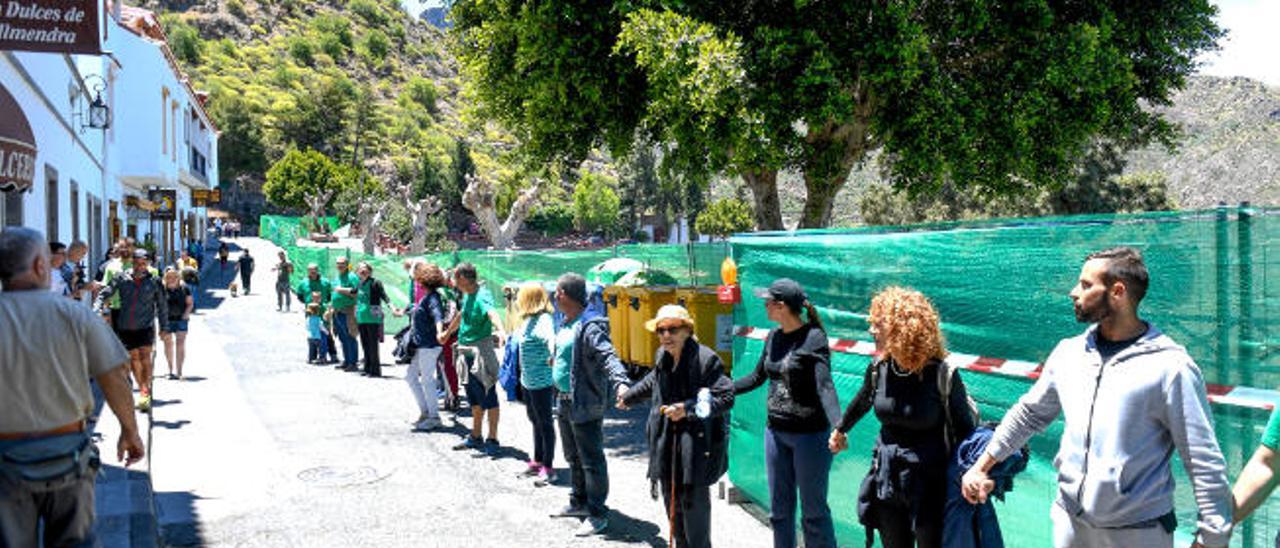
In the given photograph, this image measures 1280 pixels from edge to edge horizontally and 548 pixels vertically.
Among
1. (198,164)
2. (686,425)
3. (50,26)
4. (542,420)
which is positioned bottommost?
(542,420)

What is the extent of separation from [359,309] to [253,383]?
5.60ft

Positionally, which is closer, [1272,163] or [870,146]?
[870,146]

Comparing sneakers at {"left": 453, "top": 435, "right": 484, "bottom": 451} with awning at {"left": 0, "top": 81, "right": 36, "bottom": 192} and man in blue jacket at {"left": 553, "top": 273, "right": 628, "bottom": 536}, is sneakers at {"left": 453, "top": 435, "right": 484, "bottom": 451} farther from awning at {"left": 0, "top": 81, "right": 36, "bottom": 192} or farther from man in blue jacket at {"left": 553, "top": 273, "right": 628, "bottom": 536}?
awning at {"left": 0, "top": 81, "right": 36, "bottom": 192}

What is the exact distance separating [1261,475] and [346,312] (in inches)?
516

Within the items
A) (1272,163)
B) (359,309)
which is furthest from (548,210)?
(359,309)

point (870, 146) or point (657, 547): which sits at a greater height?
point (870, 146)

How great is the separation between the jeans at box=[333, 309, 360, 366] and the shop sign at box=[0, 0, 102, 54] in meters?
6.00

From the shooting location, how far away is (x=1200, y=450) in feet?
9.53

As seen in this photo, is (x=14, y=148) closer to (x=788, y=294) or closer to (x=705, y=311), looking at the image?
(x=705, y=311)

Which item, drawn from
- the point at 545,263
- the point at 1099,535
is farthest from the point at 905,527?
the point at 545,263

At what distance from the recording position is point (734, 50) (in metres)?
10.7

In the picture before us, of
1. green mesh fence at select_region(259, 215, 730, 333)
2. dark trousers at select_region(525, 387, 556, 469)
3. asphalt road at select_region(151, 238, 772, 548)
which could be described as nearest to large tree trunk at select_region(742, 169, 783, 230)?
green mesh fence at select_region(259, 215, 730, 333)

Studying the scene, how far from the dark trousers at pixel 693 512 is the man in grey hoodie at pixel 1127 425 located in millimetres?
2268

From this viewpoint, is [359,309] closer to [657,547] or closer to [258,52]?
[657,547]
